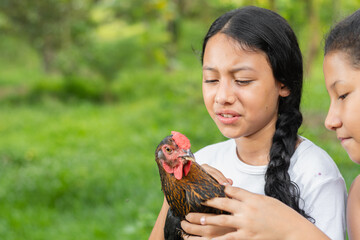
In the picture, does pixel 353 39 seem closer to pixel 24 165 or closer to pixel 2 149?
pixel 24 165

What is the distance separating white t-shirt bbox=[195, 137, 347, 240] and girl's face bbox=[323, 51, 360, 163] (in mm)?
157

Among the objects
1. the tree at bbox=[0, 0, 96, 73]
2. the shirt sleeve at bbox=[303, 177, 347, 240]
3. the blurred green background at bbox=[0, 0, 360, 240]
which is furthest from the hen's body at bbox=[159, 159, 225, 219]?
the tree at bbox=[0, 0, 96, 73]

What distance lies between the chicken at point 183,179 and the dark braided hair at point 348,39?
2.01ft

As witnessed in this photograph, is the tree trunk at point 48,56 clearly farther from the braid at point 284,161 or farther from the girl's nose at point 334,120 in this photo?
the girl's nose at point 334,120

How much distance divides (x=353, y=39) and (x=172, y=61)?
851cm

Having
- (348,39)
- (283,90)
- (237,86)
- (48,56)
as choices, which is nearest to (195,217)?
(237,86)

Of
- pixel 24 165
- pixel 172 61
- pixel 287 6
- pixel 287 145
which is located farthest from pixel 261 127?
pixel 172 61

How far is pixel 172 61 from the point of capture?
9883 mm

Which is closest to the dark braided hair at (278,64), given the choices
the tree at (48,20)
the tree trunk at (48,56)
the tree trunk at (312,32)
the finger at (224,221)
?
the finger at (224,221)

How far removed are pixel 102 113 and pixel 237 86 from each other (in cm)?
648

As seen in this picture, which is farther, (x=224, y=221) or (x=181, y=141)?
(x=181, y=141)

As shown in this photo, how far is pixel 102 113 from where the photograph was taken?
790 cm

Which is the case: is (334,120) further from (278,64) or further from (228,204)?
(228,204)

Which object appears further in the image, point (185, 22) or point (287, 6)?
point (185, 22)
